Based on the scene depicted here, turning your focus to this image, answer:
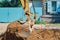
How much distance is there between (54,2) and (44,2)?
5.27 ft

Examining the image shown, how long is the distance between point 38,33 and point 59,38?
62 cm

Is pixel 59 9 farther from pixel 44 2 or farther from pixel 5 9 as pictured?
pixel 5 9

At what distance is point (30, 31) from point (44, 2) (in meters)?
12.8

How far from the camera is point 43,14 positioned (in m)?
19.3

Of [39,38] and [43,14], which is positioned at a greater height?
[39,38]

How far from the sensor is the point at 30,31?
661 centimetres

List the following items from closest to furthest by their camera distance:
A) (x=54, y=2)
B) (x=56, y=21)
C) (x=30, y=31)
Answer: (x=30, y=31)
(x=56, y=21)
(x=54, y=2)

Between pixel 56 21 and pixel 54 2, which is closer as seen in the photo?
pixel 56 21

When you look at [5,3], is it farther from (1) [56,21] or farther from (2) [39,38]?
(2) [39,38]

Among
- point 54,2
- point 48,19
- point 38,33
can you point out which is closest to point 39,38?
point 38,33

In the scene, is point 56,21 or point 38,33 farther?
point 56,21

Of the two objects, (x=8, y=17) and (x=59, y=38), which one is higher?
(x=59, y=38)

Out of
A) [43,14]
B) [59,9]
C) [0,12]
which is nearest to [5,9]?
[0,12]

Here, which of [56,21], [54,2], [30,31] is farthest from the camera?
[54,2]
